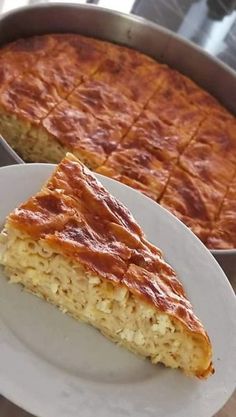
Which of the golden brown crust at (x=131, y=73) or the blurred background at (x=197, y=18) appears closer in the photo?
the golden brown crust at (x=131, y=73)

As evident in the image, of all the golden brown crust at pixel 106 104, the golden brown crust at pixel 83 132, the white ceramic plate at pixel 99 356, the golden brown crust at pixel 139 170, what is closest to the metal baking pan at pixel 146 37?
the golden brown crust at pixel 106 104

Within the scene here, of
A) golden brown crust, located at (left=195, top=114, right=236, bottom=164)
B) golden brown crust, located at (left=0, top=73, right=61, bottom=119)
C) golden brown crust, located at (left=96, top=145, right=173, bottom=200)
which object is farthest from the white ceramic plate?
golden brown crust, located at (left=195, top=114, right=236, bottom=164)

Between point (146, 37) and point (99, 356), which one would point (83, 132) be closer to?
point (146, 37)

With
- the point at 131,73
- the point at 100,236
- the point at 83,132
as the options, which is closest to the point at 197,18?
the point at 131,73

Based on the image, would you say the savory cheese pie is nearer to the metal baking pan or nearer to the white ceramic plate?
the metal baking pan

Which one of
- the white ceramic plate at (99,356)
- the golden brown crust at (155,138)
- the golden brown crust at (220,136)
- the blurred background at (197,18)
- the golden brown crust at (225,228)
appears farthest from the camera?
the blurred background at (197,18)

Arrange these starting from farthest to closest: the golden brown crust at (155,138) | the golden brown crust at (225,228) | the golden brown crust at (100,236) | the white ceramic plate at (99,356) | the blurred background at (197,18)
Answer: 1. the blurred background at (197,18)
2. the golden brown crust at (155,138)
3. the golden brown crust at (225,228)
4. the golden brown crust at (100,236)
5. the white ceramic plate at (99,356)

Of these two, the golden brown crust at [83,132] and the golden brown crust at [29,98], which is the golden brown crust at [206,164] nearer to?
the golden brown crust at [83,132]
